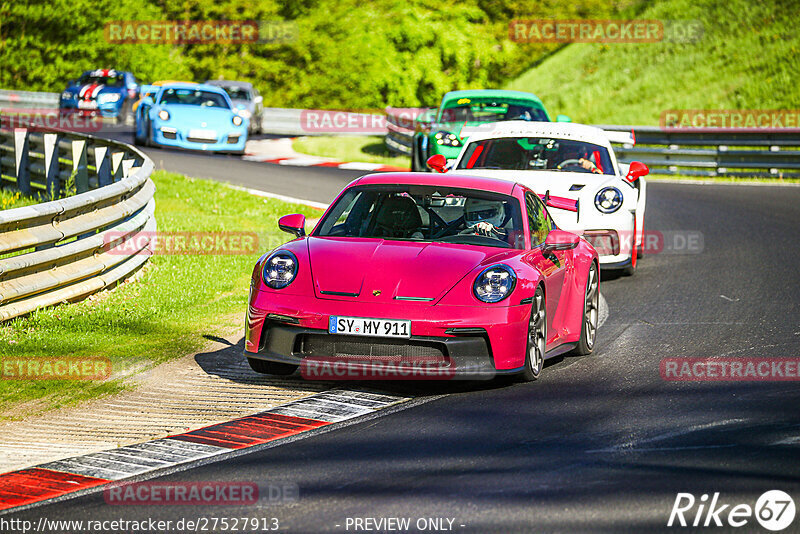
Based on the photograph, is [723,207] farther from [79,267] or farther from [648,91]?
[648,91]

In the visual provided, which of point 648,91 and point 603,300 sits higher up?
point 648,91

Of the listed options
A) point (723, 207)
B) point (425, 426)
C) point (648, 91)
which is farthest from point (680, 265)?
point (648, 91)

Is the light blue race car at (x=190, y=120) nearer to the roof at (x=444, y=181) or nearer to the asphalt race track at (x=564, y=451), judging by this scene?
the asphalt race track at (x=564, y=451)

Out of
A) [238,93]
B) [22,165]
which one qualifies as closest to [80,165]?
[22,165]

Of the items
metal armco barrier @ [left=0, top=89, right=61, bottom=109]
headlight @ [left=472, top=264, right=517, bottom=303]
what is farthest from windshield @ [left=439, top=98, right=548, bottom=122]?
metal armco barrier @ [left=0, top=89, right=61, bottom=109]

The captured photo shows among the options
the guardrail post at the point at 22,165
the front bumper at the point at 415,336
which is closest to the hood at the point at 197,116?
the guardrail post at the point at 22,165

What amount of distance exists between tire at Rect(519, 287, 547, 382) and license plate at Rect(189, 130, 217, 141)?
63.5 ft

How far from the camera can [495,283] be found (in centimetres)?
719

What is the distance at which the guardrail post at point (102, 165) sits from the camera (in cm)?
1517

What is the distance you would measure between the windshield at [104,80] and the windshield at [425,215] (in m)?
32.0

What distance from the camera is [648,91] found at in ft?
127

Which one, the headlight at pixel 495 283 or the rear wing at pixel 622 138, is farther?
the rear wing at pixel 622 138

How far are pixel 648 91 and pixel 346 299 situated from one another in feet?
110

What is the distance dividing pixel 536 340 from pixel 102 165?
9334 millimetres
